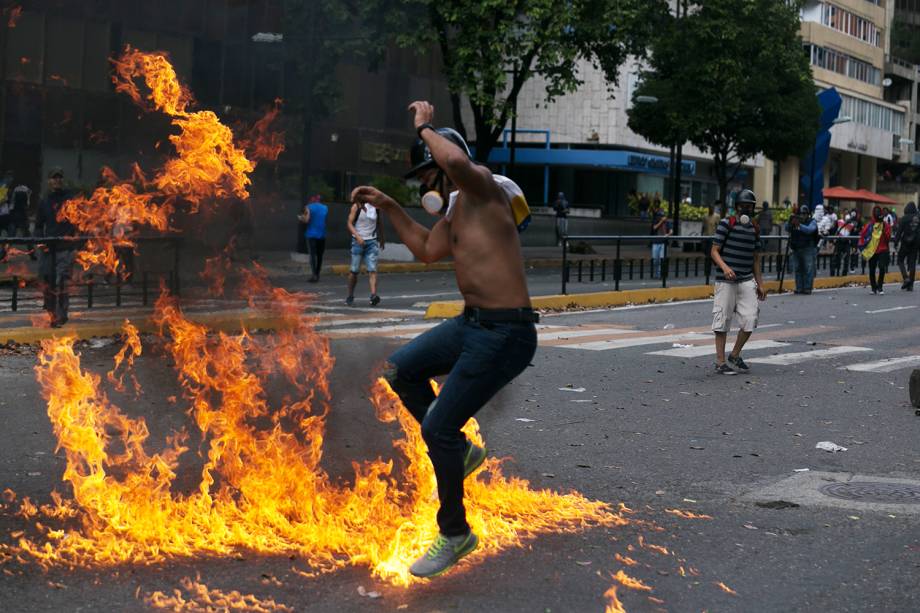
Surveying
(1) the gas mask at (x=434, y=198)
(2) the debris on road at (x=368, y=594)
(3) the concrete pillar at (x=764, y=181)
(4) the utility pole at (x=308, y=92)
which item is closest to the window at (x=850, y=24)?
(3) the concrete pillar at (x=764, y=181)

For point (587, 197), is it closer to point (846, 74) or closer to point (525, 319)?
point (846, 74)

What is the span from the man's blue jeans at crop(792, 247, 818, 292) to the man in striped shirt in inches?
473

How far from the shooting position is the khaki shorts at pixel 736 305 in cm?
1217

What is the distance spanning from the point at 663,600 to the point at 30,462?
3.88 meters

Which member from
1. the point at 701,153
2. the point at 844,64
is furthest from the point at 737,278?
the point at 844,64

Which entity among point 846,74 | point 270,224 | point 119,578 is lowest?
point 119,578

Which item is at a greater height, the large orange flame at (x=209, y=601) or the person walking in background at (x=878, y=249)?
the person walking in background at (x=878, y=249)

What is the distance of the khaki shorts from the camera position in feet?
39.9

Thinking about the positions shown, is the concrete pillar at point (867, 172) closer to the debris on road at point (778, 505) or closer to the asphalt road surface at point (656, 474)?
the asphalt road surface at point (656, 474)

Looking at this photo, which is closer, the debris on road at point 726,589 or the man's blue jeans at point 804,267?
the debris on road at point 726,589

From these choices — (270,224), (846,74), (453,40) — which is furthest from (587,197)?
(270,224)

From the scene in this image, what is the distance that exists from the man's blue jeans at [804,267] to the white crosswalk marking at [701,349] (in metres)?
9.39

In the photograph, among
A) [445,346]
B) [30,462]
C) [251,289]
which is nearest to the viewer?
[445,346]

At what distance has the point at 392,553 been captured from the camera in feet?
16.5
